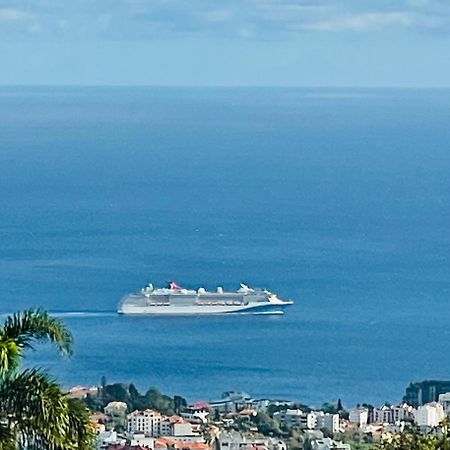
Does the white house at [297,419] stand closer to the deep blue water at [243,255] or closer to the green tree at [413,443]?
the deep blue water at [243,255]

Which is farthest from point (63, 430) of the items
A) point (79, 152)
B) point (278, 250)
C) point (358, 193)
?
point (79, 152)

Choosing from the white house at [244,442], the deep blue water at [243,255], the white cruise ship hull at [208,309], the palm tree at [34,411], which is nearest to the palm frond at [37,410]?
the palm tree at [34,411]

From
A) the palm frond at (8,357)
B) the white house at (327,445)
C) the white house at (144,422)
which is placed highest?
the white house at (144,422)

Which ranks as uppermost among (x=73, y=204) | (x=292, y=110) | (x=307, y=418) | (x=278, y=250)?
(x=292, y=110)

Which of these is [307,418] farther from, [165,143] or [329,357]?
[165,143]

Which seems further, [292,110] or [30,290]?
[292,110]

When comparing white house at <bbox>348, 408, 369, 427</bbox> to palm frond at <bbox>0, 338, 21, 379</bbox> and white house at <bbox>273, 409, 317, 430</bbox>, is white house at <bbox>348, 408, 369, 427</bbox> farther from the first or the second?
palm frond at <bbox>0, 338, 21, 379</bbox>

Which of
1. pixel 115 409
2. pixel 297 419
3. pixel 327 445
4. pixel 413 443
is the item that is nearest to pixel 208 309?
pixel 115 409
